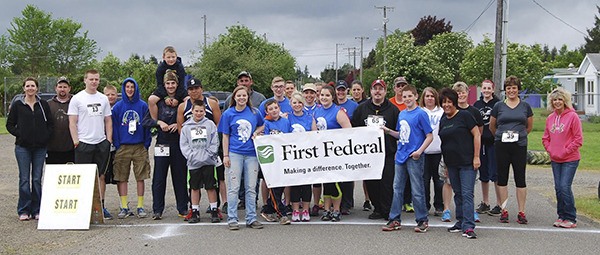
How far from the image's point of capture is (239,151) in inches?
351

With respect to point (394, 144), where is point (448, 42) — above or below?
above

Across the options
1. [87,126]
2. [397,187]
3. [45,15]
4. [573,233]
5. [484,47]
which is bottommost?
[573,233]

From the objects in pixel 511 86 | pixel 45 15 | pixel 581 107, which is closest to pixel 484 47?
pixel 581 107

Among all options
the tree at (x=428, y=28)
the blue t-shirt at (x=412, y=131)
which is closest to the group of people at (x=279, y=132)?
the blue t-shirt at (x=412, y=131)

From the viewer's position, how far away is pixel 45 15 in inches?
2697

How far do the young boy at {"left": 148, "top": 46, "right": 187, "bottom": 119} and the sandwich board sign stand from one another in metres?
1.22

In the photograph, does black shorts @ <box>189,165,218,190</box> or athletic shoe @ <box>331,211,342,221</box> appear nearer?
black shorts @ <box>189,165,218,190</box>

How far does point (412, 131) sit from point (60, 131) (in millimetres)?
5058

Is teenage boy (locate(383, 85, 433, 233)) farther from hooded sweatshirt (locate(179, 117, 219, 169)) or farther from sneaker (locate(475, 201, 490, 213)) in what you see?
hooded sweatshirt (locate(179, 117, 219, 169))

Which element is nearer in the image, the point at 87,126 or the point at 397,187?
the point at 397,187

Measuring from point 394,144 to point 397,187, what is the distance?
945 mm

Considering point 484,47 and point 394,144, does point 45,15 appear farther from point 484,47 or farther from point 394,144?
point 394,144

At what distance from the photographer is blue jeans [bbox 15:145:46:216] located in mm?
9508

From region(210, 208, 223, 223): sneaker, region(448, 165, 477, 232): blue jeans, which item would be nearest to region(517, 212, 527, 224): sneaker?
region(448, 165, 477, 232): blue jeans
